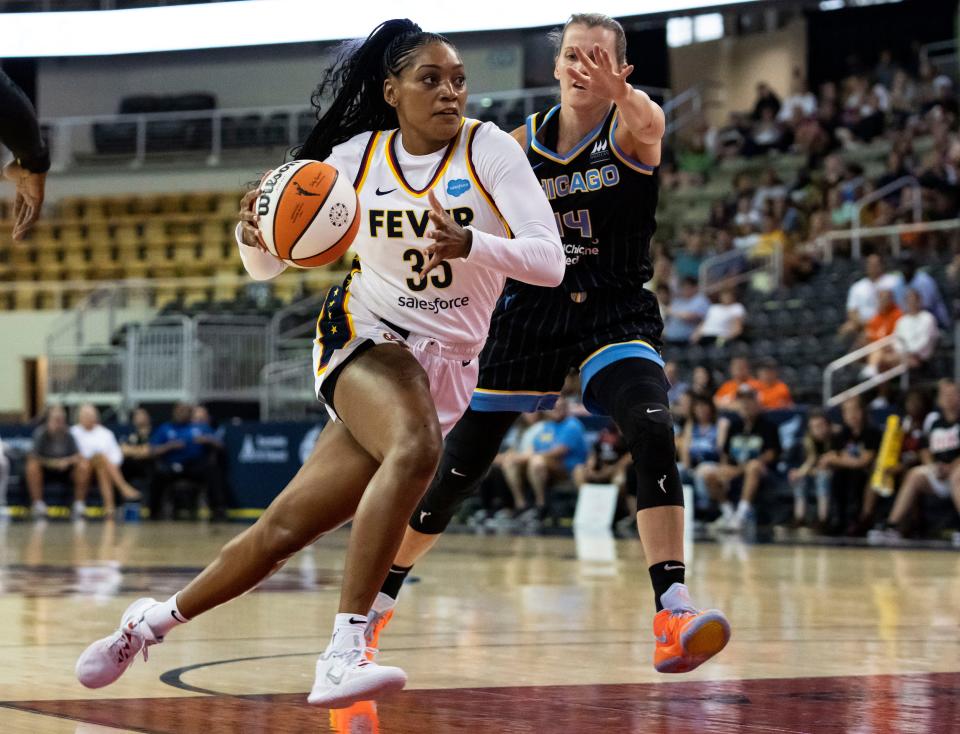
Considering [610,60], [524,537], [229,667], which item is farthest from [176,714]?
[524,537]

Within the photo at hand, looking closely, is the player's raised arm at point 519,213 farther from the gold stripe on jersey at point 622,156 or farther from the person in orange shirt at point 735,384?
the person in orange shirt at point 735,384

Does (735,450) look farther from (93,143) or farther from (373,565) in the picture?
(93,143)

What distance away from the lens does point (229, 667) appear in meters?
4.58

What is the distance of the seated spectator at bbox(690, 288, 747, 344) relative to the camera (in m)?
16.3

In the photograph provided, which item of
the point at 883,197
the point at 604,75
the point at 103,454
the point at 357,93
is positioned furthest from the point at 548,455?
the point at 357,93

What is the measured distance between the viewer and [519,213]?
3.83 m

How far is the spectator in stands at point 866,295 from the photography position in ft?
49.0

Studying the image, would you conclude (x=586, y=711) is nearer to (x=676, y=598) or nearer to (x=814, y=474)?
(x=676, y=598)

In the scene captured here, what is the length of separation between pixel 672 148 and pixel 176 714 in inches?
793

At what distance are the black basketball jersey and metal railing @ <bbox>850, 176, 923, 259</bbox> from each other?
12441mm

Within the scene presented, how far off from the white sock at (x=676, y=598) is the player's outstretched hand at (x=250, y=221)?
56.8 inches

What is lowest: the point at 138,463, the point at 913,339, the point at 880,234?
the point at 138,463

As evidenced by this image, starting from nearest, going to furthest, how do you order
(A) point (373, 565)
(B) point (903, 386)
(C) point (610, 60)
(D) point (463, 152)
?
(A) point (373, 565)
(D) point (463, 152)
(C) point (610, 60)
(B) point (903, 386)

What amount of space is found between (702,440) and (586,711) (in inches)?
407
